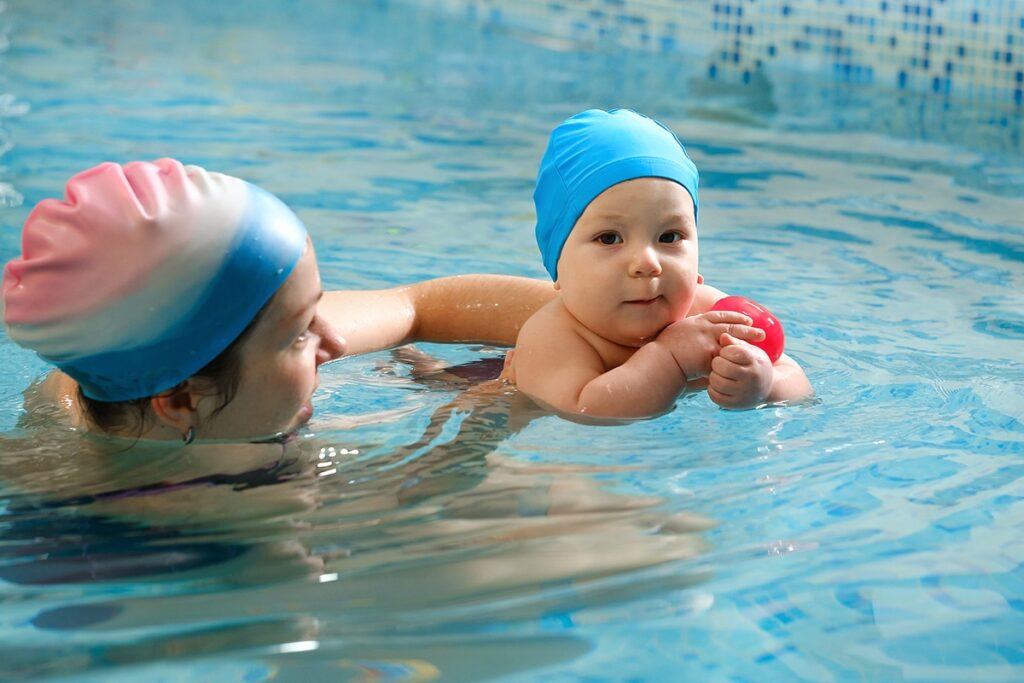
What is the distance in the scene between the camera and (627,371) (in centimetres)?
360

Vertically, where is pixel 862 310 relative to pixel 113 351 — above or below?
below

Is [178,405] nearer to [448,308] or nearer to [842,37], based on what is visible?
[448,308]

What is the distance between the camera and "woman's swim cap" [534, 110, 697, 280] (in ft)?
12.0

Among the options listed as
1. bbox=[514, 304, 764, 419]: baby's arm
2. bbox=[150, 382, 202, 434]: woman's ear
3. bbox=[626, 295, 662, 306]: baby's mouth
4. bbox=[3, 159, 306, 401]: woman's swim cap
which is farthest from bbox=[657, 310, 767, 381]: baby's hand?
bbox=[150, 382, 202, 434]: woman's ear

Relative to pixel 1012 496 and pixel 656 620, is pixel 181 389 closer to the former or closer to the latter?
pixel 656 620

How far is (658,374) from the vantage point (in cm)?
358

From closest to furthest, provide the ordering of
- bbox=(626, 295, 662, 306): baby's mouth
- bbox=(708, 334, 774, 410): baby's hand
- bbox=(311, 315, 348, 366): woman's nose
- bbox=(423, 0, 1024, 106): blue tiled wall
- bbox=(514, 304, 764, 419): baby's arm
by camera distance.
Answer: bbox=(311, 315, 348, 366): woman's nose
bbox=(708, 334, 774, 410): baby's hand
bbox=(514, 304, 764, 419): baby's arm
bbox=(626, 295, 662, 306): baby's mouth
bbox=(423, 0, 1024, 106): blue tiled wall

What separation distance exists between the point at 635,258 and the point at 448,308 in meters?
1.04

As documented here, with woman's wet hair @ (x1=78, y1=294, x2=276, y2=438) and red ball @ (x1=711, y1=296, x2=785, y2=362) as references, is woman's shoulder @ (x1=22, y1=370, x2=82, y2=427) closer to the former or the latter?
woman's wet hair @ (x1=78, y1=294, x2=276, y2=438)

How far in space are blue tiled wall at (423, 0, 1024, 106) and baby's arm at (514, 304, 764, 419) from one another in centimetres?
688

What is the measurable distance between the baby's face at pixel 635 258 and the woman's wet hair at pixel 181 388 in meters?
1.04

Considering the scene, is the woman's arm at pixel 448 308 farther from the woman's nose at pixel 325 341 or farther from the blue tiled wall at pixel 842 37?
the blue tiled wall at pixel 842 37

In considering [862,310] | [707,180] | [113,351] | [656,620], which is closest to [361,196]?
[707,180]

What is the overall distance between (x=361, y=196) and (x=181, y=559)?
13.4 feet
